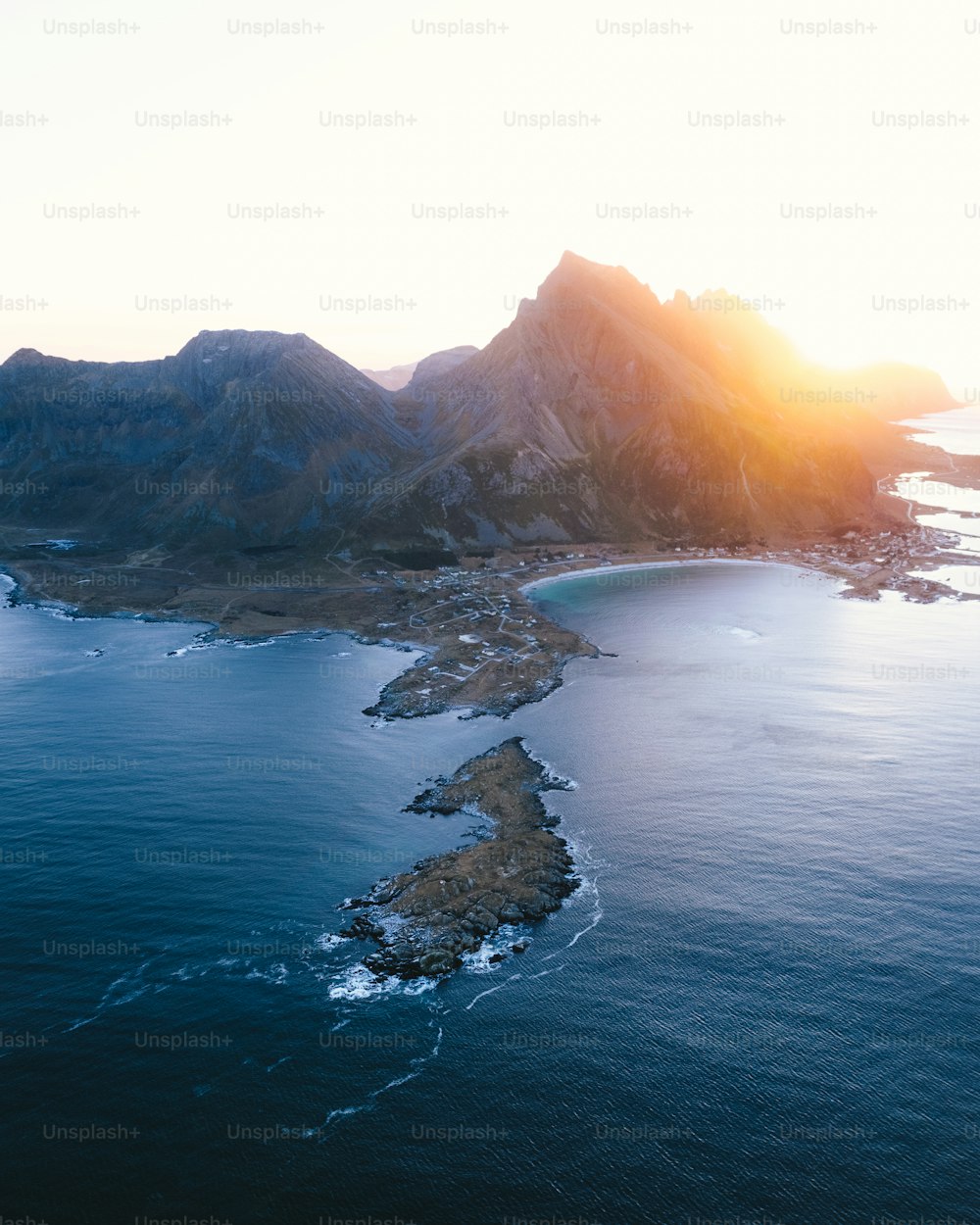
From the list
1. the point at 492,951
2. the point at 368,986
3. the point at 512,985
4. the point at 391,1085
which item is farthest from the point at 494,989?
the point at 391,1085

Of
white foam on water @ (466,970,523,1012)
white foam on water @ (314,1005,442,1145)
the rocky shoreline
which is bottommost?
white foam on water @ (314,1005,442,1145)

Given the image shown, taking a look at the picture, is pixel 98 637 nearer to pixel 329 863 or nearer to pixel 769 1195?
pixel 329 863

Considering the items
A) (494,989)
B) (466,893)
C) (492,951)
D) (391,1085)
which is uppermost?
(466,893)

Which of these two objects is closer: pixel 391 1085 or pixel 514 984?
pixel 391 1085

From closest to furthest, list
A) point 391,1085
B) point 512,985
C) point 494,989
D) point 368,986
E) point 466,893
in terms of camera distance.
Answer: point 391,1085, point 494,989, point 512,985, point 368,986, point 466,893

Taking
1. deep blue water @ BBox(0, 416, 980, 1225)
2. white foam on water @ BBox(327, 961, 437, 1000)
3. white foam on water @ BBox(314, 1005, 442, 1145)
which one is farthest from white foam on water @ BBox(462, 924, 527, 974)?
white foam on water @ BBox(314, 1005, 442, 1145)

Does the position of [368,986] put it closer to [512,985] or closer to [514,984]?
[512,985]

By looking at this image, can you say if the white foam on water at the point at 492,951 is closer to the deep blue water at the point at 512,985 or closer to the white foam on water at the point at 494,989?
the deep blue water at the point at 512,985

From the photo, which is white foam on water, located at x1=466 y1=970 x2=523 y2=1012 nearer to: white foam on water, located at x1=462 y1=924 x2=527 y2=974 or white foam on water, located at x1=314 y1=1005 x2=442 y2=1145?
→ white foam on water, located at x1=462 y1=924 x2=527 y2=974
